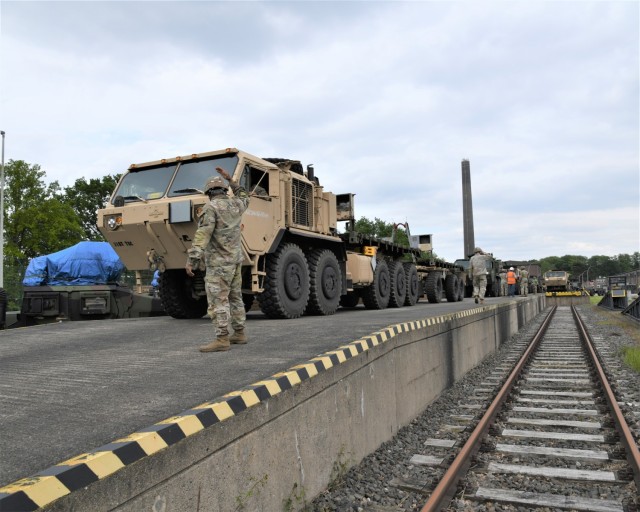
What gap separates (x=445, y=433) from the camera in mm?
5445

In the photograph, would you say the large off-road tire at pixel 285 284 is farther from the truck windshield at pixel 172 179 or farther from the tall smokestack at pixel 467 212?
the tall smokestack at pixel 467 212

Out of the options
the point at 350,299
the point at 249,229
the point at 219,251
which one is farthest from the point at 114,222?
the point at 350,299

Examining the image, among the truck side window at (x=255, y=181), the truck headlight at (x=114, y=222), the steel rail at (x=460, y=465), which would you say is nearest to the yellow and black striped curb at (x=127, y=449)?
the steel rail at (x=460, y=465)

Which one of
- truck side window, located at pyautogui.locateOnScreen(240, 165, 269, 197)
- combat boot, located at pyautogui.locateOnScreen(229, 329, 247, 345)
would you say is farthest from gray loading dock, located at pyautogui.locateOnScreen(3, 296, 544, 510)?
truck side window, located at pyautogui.locateOnScreen(240, 165, 269, 197)

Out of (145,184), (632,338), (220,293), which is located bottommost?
(632,338)

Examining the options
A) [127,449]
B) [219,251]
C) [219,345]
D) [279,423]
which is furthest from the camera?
[219,251]

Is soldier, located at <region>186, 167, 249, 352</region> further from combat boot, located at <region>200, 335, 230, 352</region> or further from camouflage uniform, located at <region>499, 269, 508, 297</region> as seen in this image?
camouflage uniform, located at <region>499, 269, 508, 297</region>

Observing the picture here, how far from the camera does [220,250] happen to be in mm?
5160

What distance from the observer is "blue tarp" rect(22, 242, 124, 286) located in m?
11.2

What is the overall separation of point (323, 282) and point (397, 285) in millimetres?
4929

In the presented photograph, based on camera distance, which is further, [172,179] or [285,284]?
[285,284]

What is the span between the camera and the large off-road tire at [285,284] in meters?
8.31

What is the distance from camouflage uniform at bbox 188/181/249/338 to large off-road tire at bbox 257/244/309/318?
9.78 ft

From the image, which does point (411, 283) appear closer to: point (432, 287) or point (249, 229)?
point (432, 287)
